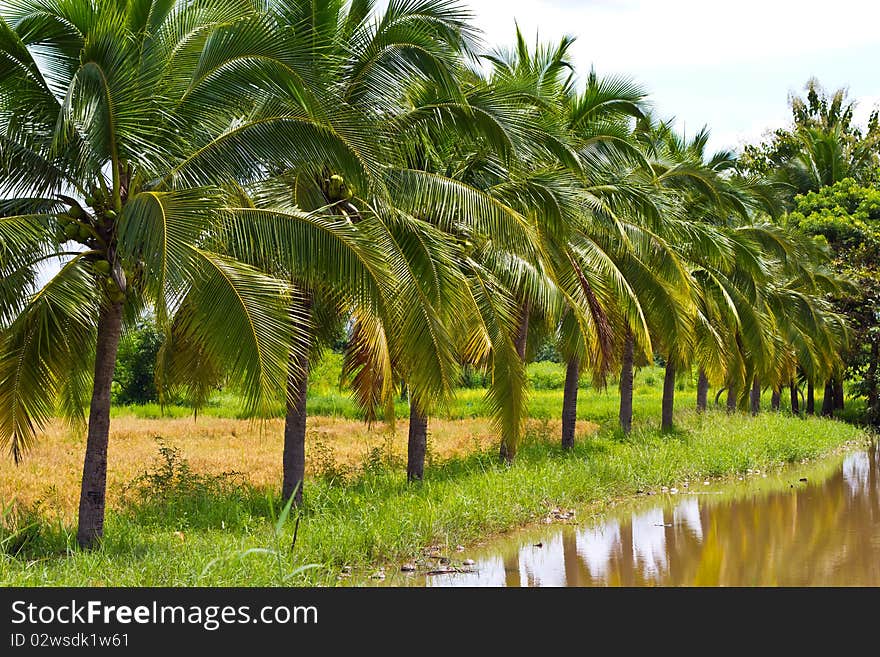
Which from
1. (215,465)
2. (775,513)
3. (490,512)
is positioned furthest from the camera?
(215,465)

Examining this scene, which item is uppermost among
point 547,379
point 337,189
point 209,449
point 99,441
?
point 337,189

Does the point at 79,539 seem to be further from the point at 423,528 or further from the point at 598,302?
the point at 598,302

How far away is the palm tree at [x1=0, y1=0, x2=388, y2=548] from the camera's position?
7.54m

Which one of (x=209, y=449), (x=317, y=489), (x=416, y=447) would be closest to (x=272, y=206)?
(x=317, y=489)

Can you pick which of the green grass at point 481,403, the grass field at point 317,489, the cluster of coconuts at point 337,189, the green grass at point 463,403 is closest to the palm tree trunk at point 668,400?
the grass field at point 317,489

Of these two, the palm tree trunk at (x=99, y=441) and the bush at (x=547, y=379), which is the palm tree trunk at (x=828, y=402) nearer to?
the bush at (x=547, y=379)

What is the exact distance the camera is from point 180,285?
717 centimetres

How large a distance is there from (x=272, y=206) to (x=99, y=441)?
2882mm

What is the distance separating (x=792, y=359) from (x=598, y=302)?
49.1 feet

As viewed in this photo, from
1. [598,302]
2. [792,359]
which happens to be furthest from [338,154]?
[792,359]

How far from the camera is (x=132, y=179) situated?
834 centimetres

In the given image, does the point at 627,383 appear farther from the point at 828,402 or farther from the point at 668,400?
the point at 828,402

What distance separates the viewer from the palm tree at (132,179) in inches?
297

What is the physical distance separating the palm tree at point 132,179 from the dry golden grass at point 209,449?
2547mm
